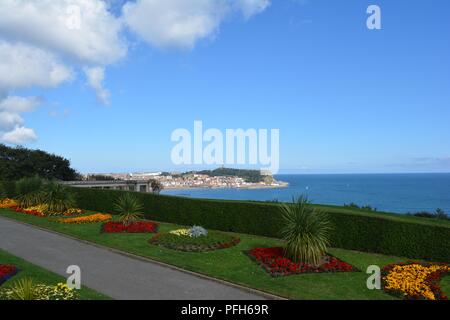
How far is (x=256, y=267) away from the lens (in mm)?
12484

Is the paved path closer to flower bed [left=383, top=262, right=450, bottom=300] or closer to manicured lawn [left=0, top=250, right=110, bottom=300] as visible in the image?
manicured lawn [left=0, top=250, right=110, bottom=300]

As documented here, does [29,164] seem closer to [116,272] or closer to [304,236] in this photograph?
[116,272]

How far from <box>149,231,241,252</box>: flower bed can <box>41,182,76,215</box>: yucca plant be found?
1161 cm

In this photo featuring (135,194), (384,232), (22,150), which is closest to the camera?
(384,232)

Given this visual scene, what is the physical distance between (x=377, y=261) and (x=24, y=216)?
21030mm

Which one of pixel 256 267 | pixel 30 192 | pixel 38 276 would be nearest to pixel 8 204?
pixel 30 192

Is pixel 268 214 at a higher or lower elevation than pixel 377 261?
higher

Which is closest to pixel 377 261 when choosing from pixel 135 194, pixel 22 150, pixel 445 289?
pixel 445 289

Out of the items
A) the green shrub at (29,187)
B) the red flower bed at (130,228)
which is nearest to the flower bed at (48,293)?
the red flower bed at (130,228)

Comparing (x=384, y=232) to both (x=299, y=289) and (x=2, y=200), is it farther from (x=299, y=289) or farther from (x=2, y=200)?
(x=2, y=200)

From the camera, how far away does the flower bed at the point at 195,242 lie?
1512 cm

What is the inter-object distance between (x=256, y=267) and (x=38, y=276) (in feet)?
21.2

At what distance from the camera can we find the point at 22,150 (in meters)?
57.9
